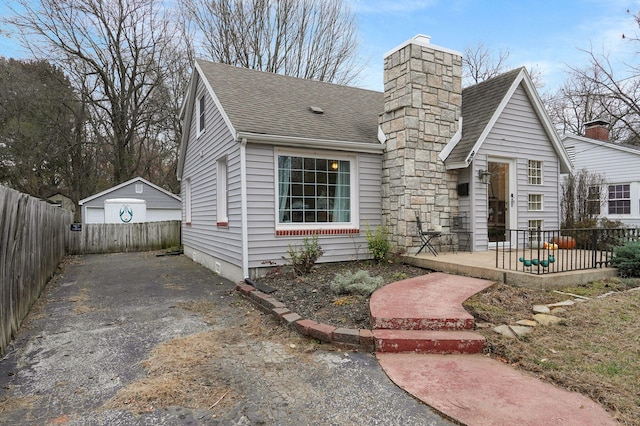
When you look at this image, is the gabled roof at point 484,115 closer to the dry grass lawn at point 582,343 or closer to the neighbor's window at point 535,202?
the neighbor's window at point 535,202

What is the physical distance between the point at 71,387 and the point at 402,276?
5068 mm

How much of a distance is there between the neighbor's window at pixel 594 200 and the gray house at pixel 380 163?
500 centimetres

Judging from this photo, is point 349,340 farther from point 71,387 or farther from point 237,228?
point 237,228

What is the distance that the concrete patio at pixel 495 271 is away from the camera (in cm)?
534

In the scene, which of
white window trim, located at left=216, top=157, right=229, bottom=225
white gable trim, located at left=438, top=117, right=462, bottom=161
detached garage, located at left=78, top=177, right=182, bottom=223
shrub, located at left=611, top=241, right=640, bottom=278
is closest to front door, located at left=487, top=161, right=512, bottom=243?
white gable trim, located at left=438, top=117, right=462, bottom=161

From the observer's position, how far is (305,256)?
22.7 ft

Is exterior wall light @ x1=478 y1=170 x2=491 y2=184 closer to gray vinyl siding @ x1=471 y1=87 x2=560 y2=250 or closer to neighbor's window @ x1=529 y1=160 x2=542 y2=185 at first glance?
gray vinyl siding @ x1=471 y1=87 x2=560 y2=250

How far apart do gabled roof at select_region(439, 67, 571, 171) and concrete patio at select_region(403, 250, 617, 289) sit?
2153 mm

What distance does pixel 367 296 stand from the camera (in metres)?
5.20

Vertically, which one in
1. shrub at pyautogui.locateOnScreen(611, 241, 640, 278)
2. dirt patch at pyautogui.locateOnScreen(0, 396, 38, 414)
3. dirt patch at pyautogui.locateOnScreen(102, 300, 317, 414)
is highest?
shrub at pyautogui.locateOnScreen(611, 241, 640, 278)

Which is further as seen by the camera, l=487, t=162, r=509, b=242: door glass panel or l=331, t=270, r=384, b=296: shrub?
l=487, t=162, r=509, b=242: door glass panel

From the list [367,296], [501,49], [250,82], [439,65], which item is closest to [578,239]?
[439,65]

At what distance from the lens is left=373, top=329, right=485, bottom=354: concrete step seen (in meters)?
3.64

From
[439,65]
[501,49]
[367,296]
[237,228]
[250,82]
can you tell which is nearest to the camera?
[367,296]
